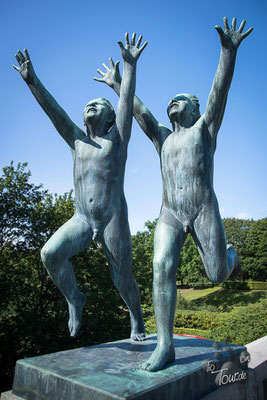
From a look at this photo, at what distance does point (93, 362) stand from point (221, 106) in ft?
9.07

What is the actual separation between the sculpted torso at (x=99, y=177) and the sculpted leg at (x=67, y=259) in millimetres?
199

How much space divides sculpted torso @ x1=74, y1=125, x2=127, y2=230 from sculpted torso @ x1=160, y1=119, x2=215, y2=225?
65 centimetres

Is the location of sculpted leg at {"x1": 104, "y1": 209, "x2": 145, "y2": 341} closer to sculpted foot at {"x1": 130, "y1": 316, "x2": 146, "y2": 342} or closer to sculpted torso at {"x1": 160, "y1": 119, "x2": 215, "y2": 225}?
sculpted foot at {"x1": 130, "y1": 316, "x2": 146, "y2": 342}

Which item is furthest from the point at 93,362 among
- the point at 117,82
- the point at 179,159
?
the point at 117,82

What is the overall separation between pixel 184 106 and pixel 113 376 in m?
2.67

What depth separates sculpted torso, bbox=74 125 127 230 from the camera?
11.6ft

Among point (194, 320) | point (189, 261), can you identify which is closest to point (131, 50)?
point (194, 320)

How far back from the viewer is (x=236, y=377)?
3113mm

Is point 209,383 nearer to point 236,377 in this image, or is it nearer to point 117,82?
point 236,377

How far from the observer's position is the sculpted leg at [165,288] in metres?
2.75

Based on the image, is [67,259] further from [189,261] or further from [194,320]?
[189,261]

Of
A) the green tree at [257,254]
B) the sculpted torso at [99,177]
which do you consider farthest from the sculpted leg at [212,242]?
the green tree at [257,254]

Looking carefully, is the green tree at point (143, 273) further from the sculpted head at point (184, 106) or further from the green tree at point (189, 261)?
the sculpted head at point (184, 106)

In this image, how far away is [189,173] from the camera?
3.18 metres
